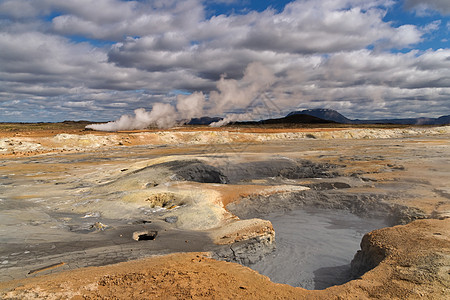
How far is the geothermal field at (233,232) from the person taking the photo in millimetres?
4191

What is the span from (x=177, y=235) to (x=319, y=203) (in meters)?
6.34

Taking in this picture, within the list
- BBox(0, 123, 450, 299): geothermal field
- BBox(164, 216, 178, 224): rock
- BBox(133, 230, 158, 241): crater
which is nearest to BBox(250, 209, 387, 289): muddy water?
BBox(0, 123, 450, 299): geothermal field

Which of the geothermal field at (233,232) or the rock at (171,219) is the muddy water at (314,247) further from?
the rock at (171,219)

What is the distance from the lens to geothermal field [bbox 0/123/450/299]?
165 inches

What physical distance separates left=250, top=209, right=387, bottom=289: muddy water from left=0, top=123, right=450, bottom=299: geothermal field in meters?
0.04

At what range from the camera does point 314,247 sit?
24.8 feet

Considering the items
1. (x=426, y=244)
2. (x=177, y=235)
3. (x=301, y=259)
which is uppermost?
(x=426, y=244)

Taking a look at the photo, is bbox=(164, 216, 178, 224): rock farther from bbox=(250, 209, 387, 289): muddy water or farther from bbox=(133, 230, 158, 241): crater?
bbox=(250, 209, 387, 289): muddy water

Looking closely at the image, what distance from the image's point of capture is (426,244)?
16.3 ft

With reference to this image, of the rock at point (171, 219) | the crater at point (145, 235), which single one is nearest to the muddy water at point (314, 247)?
the crater at point (145, 235)

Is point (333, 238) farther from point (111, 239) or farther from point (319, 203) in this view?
point (111, 239)

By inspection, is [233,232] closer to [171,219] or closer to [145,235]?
[145,235]

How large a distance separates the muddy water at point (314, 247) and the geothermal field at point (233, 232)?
0.04m

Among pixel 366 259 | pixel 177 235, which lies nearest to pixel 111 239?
pixel 177 235
